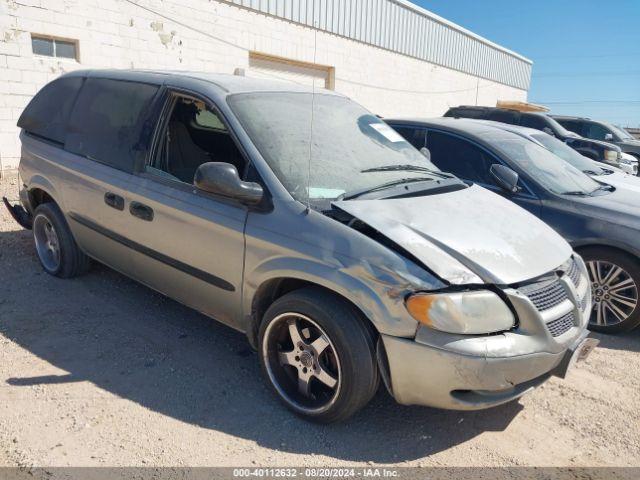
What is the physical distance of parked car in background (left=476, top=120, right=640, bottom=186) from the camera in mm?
5549

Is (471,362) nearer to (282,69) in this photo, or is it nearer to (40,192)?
(40,192)

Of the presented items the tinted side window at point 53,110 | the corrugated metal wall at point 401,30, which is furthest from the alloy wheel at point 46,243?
the corrugated metal wall at point 401,30

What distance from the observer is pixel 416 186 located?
10.9ft

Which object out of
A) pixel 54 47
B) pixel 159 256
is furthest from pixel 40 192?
pixel 54 47

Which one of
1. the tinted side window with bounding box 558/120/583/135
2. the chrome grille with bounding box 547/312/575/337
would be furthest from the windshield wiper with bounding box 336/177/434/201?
the tinted side window with bounding box 558/120/583/135

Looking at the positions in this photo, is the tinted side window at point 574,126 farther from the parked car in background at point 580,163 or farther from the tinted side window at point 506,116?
the parked car in background at point 580,163

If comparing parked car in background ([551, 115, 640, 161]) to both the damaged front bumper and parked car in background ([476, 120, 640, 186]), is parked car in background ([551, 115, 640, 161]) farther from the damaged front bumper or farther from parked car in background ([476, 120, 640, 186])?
the damaged front bumper

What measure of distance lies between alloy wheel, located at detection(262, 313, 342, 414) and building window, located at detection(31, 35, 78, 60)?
25.5 feet

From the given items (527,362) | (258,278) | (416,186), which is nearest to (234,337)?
(258,278)

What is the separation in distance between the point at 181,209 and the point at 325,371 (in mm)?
1360

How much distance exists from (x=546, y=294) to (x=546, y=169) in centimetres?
260

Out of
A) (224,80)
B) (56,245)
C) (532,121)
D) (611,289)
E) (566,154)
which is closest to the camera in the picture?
(224,80)

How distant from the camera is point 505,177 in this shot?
4.68 metres

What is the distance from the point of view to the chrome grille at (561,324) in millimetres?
2713
